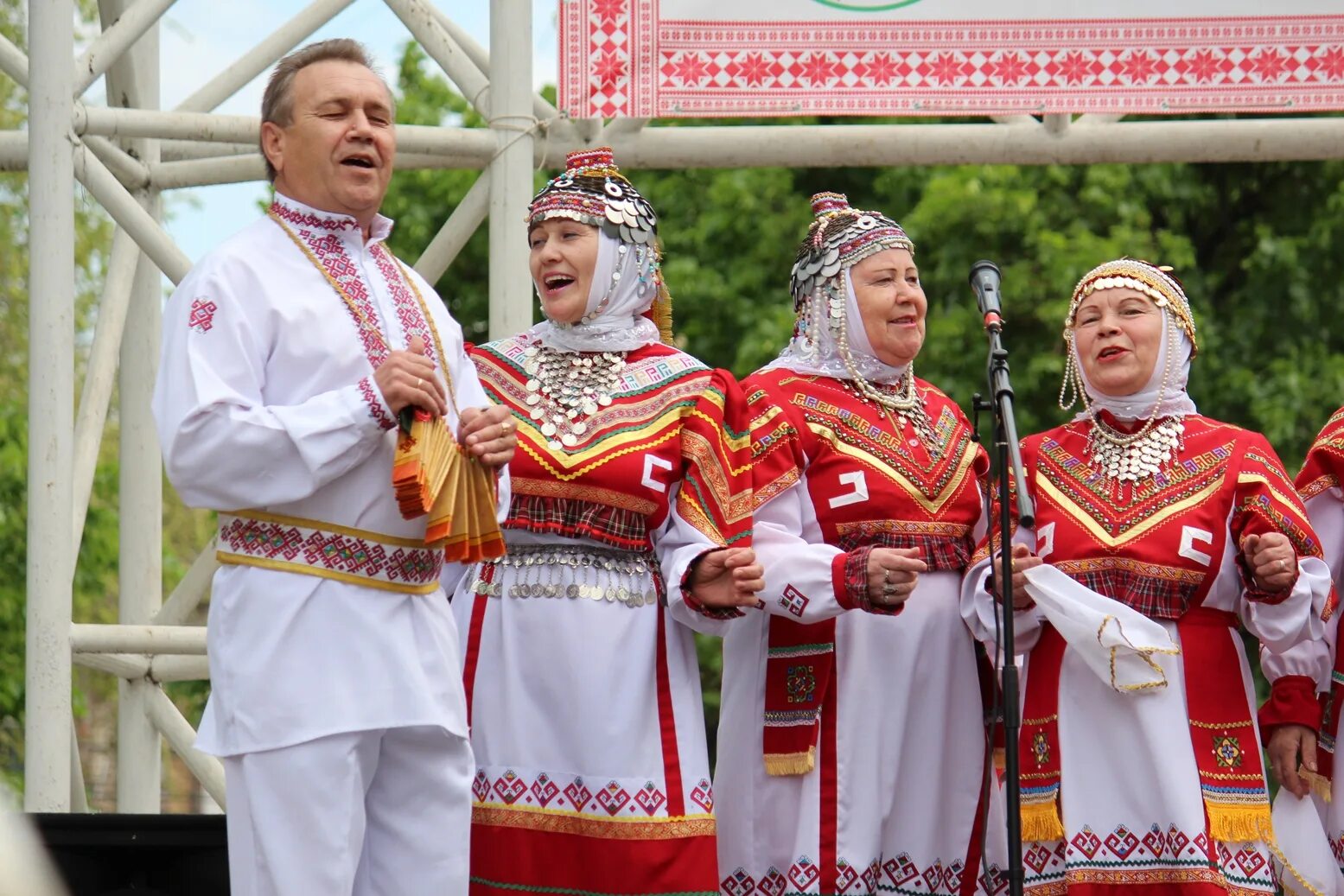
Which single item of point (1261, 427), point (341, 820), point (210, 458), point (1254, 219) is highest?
point (1254, 219)

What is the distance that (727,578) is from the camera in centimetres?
423

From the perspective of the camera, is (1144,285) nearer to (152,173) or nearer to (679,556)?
(679,556)

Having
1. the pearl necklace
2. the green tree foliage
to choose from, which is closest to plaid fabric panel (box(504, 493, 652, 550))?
the pearl necklace

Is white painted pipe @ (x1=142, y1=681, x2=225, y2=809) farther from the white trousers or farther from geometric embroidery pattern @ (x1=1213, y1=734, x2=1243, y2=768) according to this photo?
geometric embroidery pattern @ (x1=1213, y1=734, x2=1243, y2=768)

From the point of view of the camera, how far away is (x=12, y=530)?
39.5 feet

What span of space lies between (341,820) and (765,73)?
10.3 feet

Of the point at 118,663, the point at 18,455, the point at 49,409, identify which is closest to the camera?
the point at 49,409

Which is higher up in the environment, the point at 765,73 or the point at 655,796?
the point at 765,73

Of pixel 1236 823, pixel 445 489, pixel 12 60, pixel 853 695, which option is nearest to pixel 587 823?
pixel 853 695

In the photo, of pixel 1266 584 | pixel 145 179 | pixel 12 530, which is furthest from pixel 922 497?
pixel 12 530

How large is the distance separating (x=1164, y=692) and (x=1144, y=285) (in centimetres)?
104

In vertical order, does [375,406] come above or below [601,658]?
above

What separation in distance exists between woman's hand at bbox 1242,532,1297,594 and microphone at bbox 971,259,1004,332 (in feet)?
2.80

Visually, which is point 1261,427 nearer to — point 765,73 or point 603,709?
point 765,73
